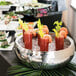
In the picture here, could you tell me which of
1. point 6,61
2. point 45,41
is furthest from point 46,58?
point 6,61

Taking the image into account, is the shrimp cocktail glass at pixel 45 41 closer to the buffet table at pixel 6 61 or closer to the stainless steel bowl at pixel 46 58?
the stainless steel bowl at pixel 46 58

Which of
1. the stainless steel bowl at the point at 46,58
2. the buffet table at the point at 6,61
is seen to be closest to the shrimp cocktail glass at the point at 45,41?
the stainless steel bowl at the point at 46,58

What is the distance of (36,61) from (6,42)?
577 millimetres

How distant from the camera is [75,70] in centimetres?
92

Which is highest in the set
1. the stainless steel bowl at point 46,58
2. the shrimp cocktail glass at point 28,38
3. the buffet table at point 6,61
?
the shrimp cocktail glass at point 28,38

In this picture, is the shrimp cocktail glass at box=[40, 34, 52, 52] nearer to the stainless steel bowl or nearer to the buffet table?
the stainless steel bowl

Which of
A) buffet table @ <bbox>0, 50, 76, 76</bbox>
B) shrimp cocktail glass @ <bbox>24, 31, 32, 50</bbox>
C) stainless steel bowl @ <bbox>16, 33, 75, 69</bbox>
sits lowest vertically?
buffet table @ <bbox>0, 50, 76, 76</bbox>

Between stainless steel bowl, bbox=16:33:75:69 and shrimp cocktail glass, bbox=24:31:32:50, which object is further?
shrimp cocktail glass, bbox=24:31:32:50

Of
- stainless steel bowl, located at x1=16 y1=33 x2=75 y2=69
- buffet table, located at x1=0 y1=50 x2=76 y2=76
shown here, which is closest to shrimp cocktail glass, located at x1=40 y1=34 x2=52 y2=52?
stainless steel bowl, located at x1=16 y1=33 x2=75 y2=69

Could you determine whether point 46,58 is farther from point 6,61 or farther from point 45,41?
point 6,61

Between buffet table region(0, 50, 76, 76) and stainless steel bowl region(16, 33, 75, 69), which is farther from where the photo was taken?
buffet table region(0, 50, 76, 76)

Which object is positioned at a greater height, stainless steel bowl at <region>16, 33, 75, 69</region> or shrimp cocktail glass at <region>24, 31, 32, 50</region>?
shrimp cocktail glass at <region>24, 31, 32, 50</region>

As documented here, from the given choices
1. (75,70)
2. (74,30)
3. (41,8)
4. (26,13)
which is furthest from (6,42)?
(74,30)

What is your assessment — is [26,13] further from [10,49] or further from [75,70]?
[75,70]
